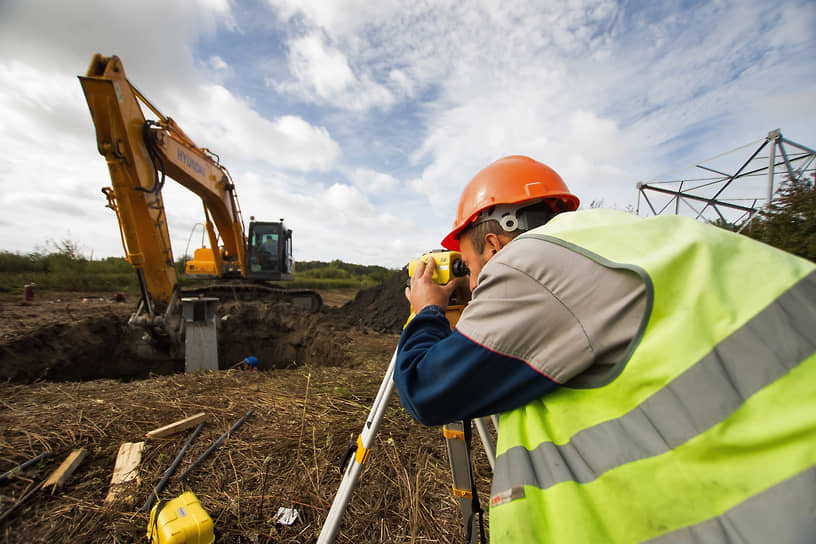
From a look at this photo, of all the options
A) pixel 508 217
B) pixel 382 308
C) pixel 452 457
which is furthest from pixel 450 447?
pixel 382 308

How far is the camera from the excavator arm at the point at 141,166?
4492 mm

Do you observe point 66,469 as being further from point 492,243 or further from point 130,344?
point 130,344

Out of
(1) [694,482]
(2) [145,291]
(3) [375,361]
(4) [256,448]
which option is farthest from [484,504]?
(2) [145,291]

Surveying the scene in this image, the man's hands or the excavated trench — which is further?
the excavated trench

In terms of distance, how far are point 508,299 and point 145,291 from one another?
633 centimetres

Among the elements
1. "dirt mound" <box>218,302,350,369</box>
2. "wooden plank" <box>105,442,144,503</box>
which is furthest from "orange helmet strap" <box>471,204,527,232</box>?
"dirt mound" <box>218,302,350,369</box>

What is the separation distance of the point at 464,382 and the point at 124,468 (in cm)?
303

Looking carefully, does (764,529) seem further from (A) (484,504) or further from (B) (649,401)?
(A) (484,504)

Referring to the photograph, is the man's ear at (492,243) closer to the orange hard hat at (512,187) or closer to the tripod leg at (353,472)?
the orange hard hat at (512,187)

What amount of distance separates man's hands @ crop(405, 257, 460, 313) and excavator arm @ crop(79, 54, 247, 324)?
17.5ft

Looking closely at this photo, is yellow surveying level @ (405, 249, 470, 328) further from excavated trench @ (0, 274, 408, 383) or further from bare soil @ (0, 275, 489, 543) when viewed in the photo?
excavated trench @ (0, 274, 408, 383)

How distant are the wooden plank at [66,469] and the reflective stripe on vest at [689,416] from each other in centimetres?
319

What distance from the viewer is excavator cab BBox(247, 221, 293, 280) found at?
993 cm

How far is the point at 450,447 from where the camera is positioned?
1.80 m
